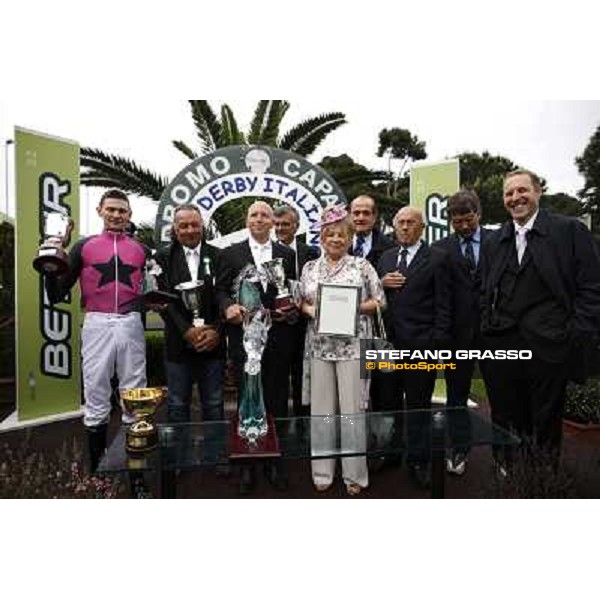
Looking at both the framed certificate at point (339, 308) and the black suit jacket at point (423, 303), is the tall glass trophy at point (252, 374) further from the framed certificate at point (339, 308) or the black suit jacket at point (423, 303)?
the black suit jacket at point (423, 303)

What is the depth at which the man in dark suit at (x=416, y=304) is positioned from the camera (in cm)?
298

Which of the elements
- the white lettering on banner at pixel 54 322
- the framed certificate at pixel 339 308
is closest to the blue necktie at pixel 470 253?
the framed certificate at pixel 339 308

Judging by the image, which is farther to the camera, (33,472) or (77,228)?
(77,228)

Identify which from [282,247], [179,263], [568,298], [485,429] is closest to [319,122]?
[282,247]

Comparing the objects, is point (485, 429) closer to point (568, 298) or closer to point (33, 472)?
point (568, 298)

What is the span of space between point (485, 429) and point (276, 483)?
1225 millimetres

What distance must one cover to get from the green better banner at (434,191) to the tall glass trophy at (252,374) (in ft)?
4.59

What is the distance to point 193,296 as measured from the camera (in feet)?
9.62

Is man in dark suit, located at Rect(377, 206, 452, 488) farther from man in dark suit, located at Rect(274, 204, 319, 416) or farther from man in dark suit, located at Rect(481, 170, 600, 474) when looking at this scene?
man in dark suit, located at Rect(274, 204, 319, 416)

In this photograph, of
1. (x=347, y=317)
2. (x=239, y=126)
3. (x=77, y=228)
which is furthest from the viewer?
(x=77, y=228)

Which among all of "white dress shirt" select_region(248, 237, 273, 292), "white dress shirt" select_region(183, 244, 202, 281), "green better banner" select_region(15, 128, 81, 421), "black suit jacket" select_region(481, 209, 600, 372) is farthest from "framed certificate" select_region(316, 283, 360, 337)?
"green better banner" select_region(15, 128, 81, 421)

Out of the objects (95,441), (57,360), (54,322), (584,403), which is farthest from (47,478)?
(584,403)

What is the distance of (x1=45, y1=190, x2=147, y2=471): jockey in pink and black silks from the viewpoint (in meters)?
2.97

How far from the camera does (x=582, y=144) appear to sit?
2.88 m
